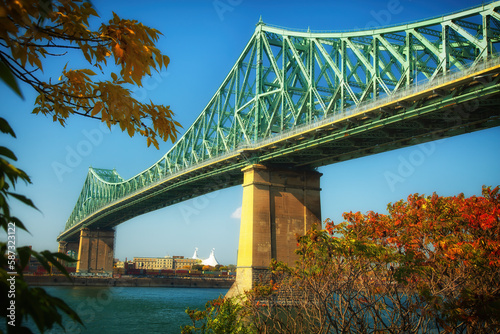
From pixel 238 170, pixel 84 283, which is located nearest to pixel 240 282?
pixel 238 170

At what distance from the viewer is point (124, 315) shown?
46281mm

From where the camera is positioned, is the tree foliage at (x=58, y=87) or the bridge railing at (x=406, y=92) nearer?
the tree foliage at (x=58, y=87)

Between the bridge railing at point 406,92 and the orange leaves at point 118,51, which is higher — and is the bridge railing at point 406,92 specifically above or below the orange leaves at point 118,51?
above

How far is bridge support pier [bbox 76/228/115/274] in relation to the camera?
340 feet

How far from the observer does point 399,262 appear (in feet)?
54.1

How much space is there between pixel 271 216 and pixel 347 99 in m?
14.3

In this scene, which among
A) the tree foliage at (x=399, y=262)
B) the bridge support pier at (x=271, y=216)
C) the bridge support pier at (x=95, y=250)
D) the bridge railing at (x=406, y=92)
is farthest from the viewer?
the bridge support pier at (x=95, y=250)

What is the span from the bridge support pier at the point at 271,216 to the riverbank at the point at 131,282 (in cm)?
5250

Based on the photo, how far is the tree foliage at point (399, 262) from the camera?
1542cm

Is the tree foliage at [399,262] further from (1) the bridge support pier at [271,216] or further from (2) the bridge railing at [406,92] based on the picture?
(1) the bridge support pier at [271,216]

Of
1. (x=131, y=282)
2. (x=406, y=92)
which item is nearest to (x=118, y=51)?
(x=406, y=92)

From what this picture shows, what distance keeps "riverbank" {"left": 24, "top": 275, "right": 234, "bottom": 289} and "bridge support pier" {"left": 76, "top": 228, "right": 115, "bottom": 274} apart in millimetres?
5173

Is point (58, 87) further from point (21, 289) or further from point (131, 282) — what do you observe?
point (131, 282)

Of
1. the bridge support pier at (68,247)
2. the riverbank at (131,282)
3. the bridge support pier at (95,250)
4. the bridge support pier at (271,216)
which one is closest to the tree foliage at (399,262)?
the bridge support pier at (271,216)
